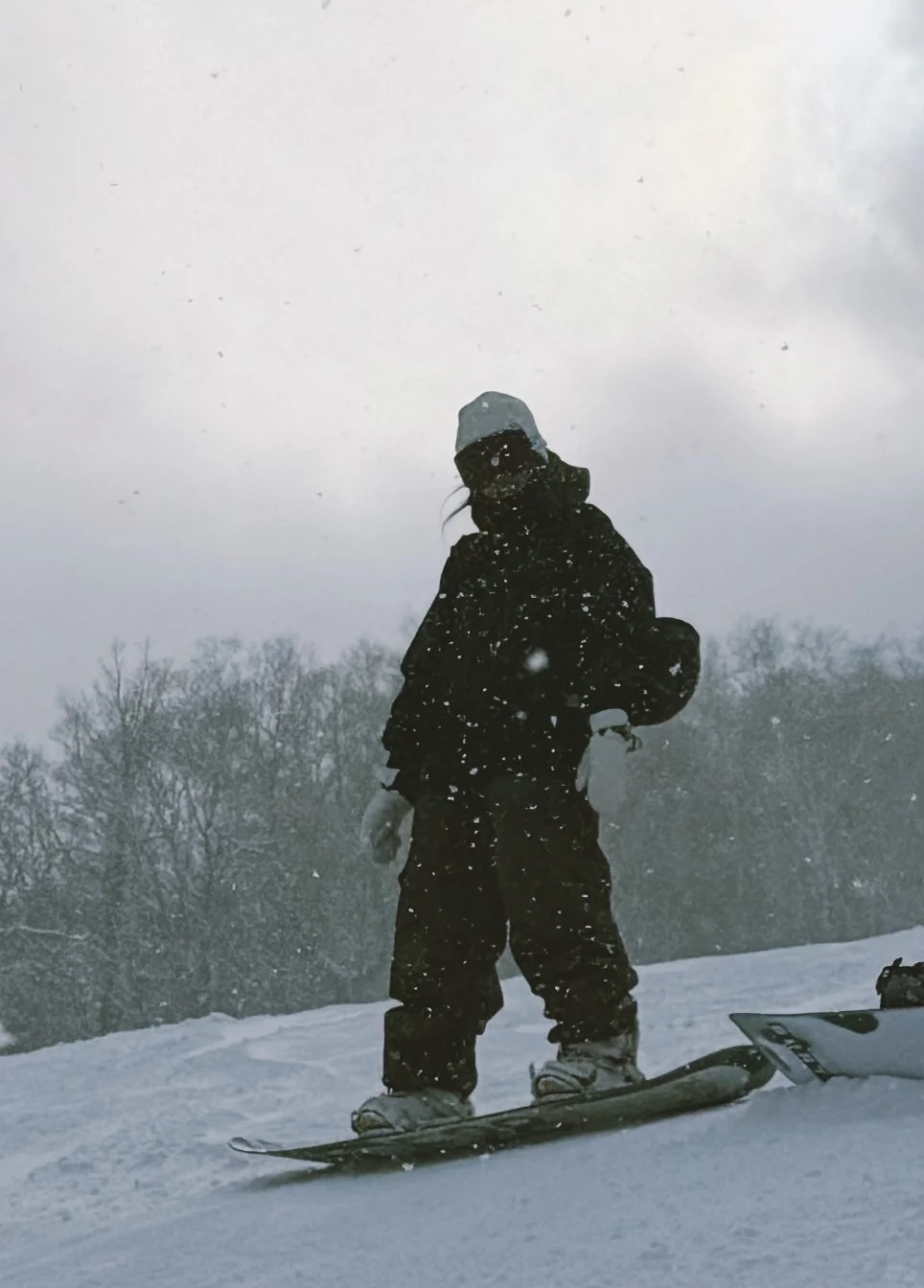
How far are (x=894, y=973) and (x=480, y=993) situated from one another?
1.03 metres

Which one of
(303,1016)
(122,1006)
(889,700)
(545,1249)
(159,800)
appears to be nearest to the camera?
(545,1249)

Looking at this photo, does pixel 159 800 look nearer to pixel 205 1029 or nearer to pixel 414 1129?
pixel 205 1029

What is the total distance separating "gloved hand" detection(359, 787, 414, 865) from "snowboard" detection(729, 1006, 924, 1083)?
1.16 m

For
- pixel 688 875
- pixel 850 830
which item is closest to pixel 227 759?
pixel 688 875

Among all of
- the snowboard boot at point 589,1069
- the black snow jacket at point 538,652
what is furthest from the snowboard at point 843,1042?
the black snow jacket at point 538,652

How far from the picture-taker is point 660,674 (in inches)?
108

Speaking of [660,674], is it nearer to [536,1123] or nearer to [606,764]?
[606,764]

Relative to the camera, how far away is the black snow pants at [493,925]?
2.50m

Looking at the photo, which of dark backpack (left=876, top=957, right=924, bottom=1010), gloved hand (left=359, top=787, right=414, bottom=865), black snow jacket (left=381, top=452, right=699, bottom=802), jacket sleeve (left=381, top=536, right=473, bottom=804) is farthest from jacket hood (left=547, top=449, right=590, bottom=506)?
dark backpack (left=876, top=957, right=924, bottom=1010)

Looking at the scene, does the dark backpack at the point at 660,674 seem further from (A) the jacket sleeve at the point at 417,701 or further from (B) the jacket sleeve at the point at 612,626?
(A) the jacket sleeve at the point at 417,701

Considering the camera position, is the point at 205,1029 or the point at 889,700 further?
the point at 889,700

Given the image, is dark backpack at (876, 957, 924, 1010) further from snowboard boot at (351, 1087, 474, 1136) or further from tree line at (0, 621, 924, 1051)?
tree line at (0, 621, 924, 1051)

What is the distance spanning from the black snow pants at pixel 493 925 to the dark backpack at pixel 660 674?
10.5 inches

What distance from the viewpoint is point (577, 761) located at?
2701 millimetres
